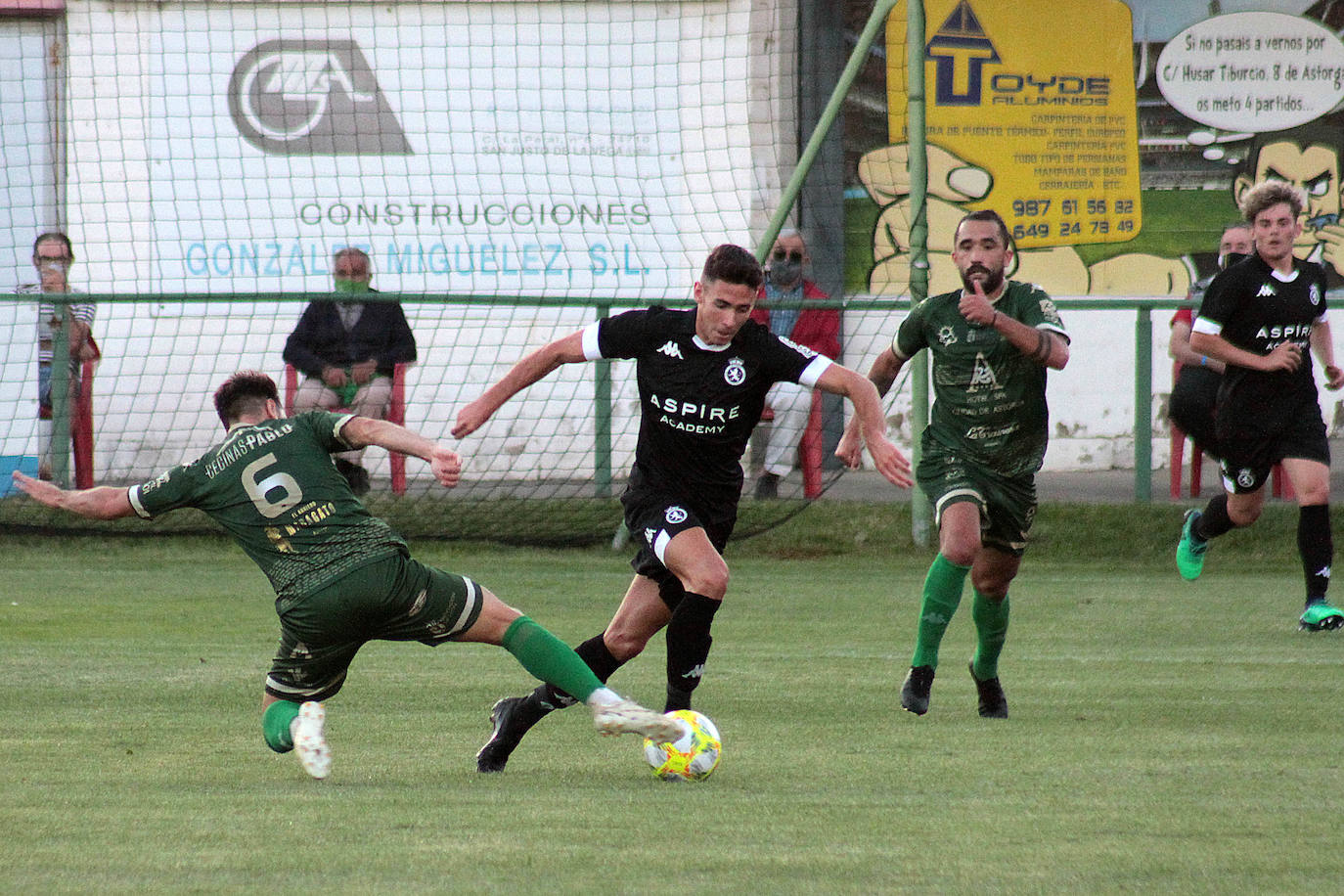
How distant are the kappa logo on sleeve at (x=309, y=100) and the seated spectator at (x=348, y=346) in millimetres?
2892

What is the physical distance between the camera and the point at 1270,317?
27.1 ft

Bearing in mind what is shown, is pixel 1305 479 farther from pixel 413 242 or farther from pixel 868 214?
pixel 413 242

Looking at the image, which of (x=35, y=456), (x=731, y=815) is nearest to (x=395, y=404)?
(x=35, y=456)

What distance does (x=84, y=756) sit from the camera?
17.2 ft

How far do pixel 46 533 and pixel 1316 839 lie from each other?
895 centimetres

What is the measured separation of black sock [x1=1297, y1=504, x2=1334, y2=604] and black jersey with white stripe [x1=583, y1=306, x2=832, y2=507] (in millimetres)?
3599

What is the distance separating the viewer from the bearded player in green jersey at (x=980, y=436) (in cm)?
625

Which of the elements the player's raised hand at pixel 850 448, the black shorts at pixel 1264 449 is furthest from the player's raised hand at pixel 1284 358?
the player's raised hand at pixel 850 448

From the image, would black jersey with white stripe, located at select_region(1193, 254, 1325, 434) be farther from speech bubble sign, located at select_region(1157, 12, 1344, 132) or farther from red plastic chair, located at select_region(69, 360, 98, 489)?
red plastic chair, located at select_region(69, 360, 98, 489)

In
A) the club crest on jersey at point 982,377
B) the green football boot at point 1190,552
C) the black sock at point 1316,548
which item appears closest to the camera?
the club crest on jersey at point 982,377

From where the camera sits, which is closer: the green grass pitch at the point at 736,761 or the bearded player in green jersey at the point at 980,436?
the green grass pitch at the point at 736,761

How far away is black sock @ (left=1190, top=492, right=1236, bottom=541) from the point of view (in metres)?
9.05

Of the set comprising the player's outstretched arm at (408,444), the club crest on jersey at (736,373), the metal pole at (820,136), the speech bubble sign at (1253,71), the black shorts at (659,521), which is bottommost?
the black shorts at (659,521)

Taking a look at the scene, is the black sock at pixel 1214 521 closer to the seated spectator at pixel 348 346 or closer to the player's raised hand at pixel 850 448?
the player's raised hand at pixel 850 448
